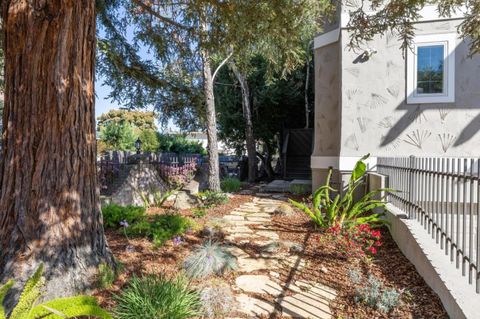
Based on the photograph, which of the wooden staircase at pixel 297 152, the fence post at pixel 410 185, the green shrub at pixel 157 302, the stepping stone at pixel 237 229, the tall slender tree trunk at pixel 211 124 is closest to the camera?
the green shrub at pixel 157 302

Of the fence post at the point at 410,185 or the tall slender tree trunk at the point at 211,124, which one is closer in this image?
the fence post at the point at 410,185

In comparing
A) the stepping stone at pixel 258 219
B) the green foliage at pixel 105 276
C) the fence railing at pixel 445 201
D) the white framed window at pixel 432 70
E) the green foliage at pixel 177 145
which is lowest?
the stepping stone at pixel 258 219

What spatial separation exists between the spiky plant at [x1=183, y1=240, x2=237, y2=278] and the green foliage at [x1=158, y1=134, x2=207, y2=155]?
11.1 meters

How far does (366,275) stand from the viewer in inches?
132

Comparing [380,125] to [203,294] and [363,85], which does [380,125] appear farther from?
[203,294]

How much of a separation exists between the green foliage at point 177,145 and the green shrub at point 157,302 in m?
12.0

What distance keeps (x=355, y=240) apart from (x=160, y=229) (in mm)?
2741

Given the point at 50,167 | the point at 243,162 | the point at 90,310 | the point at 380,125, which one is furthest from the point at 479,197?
the point at 243,162

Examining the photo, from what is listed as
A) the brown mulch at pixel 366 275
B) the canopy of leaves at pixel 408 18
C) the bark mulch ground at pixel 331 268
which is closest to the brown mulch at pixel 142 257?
the bark mulch ground at pixel 331 268

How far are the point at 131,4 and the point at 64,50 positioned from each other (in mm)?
3281

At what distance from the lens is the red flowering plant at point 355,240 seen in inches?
152

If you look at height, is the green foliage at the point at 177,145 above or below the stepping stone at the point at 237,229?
above

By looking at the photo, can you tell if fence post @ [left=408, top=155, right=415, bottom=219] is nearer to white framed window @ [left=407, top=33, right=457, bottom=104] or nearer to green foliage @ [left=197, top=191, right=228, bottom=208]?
white framed window @ [left=407, top=33, right=457, bottom=104]

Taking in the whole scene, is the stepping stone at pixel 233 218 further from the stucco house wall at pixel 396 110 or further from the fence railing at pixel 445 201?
the fence railing at pixel 445 201
